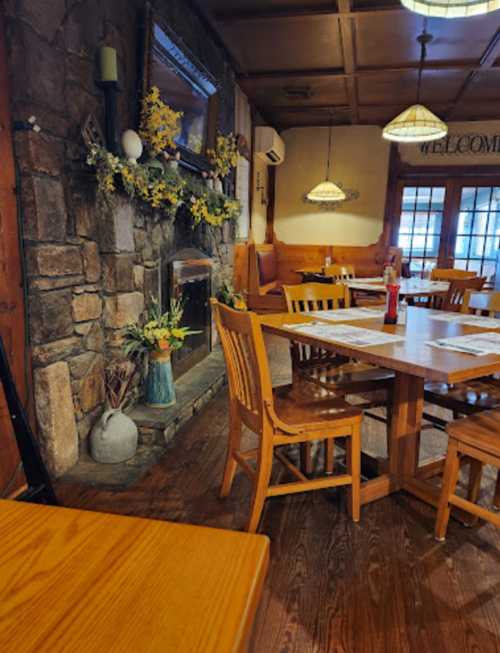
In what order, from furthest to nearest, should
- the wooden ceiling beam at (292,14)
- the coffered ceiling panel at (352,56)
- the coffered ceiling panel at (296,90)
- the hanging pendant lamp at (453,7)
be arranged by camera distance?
the coffered ceiling panel at (296,90), the coffered ceiling panel at (352,56), the wooden ceiling beam at (292,14), the hanging pendant lamp at (453,7)

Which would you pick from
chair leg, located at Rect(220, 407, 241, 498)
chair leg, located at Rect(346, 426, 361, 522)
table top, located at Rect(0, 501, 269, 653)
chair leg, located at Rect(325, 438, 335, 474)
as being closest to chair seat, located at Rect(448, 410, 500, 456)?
chair leg, located at Rect(346, 426, 361, 522)

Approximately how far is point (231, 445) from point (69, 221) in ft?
4.13

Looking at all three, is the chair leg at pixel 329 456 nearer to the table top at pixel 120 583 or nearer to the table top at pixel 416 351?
the table top at pixel 416 351

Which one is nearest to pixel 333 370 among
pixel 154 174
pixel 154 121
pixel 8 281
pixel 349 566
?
pixel 349 566

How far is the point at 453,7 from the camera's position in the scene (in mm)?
2064

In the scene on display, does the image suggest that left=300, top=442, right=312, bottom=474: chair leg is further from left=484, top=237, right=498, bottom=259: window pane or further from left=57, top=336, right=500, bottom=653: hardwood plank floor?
left=484, top=237, right=498, bottom=259: window pane

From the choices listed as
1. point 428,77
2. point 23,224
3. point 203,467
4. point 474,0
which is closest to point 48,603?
point 23,224

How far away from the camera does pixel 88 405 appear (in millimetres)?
2221

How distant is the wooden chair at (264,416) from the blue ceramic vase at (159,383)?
31.1 inches

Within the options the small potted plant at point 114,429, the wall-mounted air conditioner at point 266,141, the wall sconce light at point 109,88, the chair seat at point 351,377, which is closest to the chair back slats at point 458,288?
the chair seat at point 351,377

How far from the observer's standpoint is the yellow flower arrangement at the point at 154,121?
2.49m

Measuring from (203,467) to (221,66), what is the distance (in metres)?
3.58

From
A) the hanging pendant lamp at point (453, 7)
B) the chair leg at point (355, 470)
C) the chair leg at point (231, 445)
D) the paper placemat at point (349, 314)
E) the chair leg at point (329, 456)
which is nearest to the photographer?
the chair leg at point (355, 470)

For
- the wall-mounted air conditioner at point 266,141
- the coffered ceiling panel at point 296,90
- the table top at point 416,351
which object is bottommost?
the table top at point 416,351
